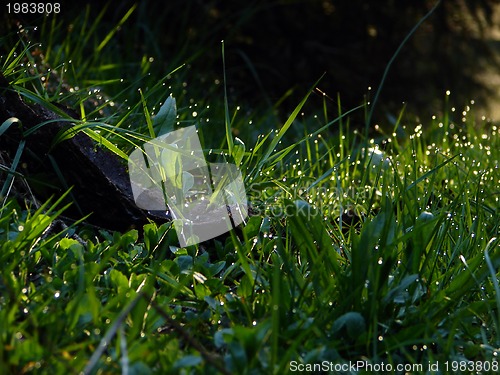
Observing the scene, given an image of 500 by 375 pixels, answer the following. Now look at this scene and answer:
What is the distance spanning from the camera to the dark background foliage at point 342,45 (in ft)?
14.9

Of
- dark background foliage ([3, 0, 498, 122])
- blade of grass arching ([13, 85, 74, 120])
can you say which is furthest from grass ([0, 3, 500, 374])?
dark background foliage ([3, 0, 498, 122])

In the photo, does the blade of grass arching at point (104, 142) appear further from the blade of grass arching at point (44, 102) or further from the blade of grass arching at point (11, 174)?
the blade of grass arching at point (11, 174)

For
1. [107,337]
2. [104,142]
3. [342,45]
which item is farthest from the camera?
[342,45]

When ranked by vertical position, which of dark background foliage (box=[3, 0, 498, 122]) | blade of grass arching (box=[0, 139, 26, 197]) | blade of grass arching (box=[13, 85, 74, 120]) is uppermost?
blade of grass arching (box=[13, 85, 74, 120])

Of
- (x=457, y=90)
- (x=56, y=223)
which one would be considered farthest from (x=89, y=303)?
(x=457, y=90)

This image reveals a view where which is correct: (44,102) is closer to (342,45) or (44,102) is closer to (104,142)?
(104,142)

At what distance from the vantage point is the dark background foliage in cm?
455

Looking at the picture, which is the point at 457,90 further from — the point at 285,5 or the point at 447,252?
the point at 447,252

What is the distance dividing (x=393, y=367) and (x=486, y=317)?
0.36 m

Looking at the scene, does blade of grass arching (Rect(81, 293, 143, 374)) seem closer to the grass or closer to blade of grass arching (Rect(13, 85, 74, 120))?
the grass

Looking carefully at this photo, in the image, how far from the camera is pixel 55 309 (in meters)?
1.26

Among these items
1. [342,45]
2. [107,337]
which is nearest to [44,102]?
[107,337]

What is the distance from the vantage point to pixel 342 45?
15.4 ft

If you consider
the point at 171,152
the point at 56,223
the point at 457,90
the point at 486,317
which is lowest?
the point at 457,90
